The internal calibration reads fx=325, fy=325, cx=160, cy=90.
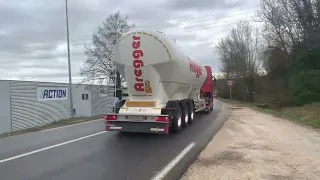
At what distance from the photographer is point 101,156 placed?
27.0 feet

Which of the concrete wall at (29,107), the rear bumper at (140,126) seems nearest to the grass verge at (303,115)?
the rear bumper at (140,126)

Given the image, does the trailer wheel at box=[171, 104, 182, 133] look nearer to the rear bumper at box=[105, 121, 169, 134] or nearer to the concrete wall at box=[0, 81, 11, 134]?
the rear bumper at box=[105, 121, 169, 134]

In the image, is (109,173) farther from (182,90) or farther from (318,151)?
(182,90)

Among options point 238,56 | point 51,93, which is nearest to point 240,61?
point 238,56

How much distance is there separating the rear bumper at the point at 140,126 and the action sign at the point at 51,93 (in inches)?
795

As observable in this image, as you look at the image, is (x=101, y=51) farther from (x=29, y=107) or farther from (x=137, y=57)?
(x=137, y=57)

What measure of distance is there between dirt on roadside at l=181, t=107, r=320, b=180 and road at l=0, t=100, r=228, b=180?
43cm

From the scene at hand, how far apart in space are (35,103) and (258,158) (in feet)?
81.7

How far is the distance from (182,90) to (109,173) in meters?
8.17

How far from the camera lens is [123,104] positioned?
12.2 m

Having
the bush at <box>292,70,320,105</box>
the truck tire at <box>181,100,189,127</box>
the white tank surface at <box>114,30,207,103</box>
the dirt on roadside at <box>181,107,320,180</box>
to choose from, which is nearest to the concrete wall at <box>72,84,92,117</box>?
the truck tire at <box>181,100,189,127</box>

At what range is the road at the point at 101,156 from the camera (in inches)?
257

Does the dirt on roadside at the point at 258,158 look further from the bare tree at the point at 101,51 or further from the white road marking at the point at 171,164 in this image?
the bare tree at the point at 101,51

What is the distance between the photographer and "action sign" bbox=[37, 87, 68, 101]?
29719mm
